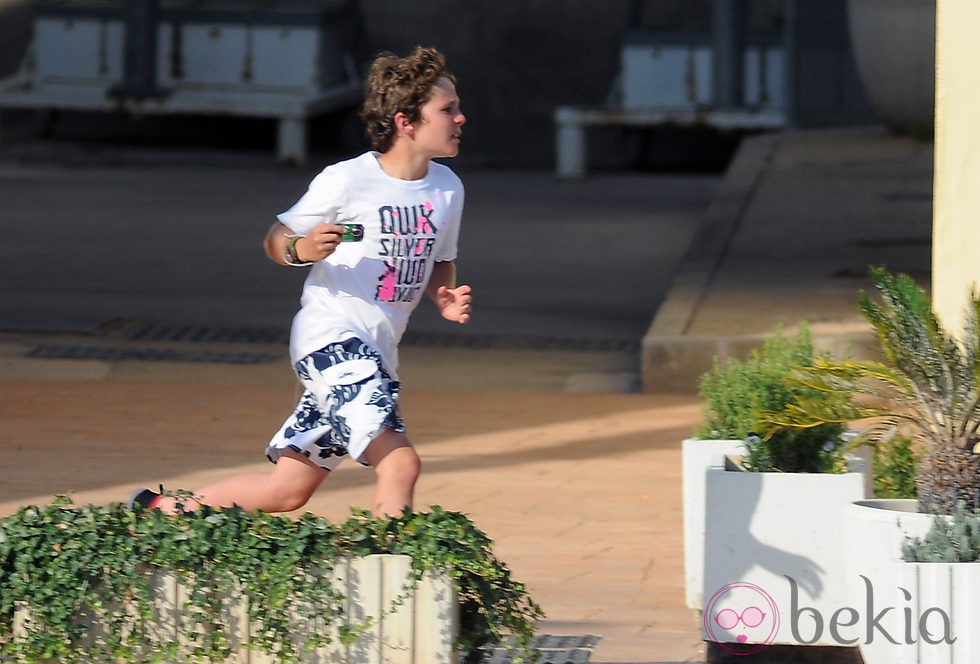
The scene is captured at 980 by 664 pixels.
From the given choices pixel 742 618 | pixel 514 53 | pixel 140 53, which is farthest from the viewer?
pixel 514 53

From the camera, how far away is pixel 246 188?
65.1 feet

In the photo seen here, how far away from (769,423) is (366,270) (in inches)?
48.3

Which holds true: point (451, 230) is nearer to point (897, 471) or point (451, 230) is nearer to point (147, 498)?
point (147, 498)

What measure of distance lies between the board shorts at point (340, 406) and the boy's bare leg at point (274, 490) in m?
0.03

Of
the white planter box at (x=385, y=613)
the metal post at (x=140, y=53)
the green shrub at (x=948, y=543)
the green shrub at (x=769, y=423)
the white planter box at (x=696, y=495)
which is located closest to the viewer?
the white planter box at (x=385, y=613)

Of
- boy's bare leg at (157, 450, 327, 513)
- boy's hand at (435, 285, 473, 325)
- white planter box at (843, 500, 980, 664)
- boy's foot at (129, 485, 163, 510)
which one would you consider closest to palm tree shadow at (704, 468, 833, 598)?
white planter box at (843, 500, 980, 664)

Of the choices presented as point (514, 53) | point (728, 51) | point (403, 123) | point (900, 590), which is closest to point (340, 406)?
point (403, 123)

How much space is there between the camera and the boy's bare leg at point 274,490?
16.4ft

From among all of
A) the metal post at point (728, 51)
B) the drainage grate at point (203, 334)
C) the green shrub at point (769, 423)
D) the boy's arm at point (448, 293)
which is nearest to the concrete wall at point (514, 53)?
the metal post at point (728, 51)

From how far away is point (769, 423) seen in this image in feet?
17.2

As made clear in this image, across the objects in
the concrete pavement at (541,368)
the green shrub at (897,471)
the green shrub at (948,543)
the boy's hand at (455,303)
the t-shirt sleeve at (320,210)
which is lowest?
the concrete pavement at (541,368)

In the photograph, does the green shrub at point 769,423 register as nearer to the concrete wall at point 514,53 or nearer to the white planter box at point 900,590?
the white planter box at point 900,590

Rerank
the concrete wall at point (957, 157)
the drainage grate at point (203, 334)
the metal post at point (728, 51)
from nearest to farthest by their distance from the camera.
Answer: the concrete wall at point (957, 157), the drainage grate at point (203, 334), the metal post at point (728, 51)

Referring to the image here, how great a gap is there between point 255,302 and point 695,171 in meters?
10.9
